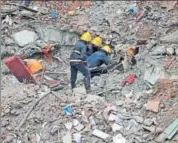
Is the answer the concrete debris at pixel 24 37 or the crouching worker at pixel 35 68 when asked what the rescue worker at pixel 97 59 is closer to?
the crouching worker at pixel 35 68

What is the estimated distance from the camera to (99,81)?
1360 centimetres

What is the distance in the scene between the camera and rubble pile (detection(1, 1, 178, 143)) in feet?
36.8

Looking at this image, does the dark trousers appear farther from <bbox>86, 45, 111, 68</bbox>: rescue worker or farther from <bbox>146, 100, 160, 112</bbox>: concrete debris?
<bbox>146, 100, 160, 112</bbox>: concrete debris

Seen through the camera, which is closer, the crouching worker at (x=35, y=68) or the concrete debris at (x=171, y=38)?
the crouching worker at (x=35, y=68)

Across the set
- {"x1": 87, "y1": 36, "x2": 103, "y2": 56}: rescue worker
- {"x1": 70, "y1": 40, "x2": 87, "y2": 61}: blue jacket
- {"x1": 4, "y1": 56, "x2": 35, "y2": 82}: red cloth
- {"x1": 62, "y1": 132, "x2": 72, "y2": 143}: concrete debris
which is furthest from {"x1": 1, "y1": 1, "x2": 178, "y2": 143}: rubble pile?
{"x1": 70, "y1": 40, "x2": 87, "y2": 61}: blue jacket

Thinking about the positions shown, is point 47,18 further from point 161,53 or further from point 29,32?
point 161,53

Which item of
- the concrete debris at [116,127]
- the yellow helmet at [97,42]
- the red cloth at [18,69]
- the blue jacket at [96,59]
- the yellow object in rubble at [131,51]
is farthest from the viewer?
the yellow helmet at [97,42]

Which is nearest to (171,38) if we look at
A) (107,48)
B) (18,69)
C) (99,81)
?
(107,48)

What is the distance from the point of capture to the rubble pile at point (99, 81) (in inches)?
441

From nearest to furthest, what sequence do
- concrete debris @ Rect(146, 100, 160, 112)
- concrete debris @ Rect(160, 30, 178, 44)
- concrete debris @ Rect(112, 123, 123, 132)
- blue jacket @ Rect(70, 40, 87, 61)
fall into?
concrete debris @ Rect(112, 123, 123, 132), concrete debris @ Rect(146, 100, 160, 112), blue jacket @ Rect(70, 40, 87, 61), concrete debris @ Rect(160, 30, 178, 44)

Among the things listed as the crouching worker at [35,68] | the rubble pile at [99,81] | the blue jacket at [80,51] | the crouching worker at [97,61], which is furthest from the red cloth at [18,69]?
the crouching worker at [97,61]

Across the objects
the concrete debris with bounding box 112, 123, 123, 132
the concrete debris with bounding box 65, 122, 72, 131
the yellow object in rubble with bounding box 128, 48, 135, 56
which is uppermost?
the yellow object in rubble with bounding box 128, 48, 135, 56

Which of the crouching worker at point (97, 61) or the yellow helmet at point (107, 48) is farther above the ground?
the yellow helmet at point (107, 48)

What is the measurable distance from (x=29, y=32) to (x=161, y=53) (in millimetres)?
3941
